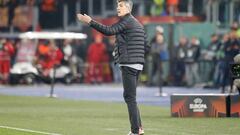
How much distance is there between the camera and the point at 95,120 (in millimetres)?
20781

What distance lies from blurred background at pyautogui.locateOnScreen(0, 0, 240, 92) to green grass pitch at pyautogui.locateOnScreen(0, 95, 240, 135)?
10.2 meters

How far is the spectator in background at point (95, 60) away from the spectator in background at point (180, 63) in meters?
4.05

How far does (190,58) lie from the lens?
Answer: 4069 cm

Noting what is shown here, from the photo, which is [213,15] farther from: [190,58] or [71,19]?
[190,58]

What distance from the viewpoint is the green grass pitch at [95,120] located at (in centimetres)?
1794

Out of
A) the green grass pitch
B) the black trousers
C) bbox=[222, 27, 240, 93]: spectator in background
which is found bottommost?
the green grass pitch

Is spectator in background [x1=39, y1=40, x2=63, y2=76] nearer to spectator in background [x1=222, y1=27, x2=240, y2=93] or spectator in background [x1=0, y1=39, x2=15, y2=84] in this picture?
spectator in background [x1=0, y1=39, x2=15, y2=84]

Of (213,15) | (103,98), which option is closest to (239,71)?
(103,98)

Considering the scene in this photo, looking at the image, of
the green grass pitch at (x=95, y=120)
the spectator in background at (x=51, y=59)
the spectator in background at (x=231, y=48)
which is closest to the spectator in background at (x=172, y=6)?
the spectator in background at (x=51, y=59)

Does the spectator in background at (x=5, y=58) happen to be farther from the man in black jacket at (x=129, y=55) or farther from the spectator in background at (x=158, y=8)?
the man in black jacket at (x=129, y=55)

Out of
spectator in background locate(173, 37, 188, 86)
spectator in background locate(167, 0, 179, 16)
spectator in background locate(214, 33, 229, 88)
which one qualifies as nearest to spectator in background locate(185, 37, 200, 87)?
spectator in background locate(173, 37, 188, 86)

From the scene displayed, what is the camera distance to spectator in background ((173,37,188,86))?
40875 millimetres

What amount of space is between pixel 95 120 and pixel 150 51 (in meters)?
20.0

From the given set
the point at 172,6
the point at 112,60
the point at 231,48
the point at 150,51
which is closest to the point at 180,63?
the point at 150,51
